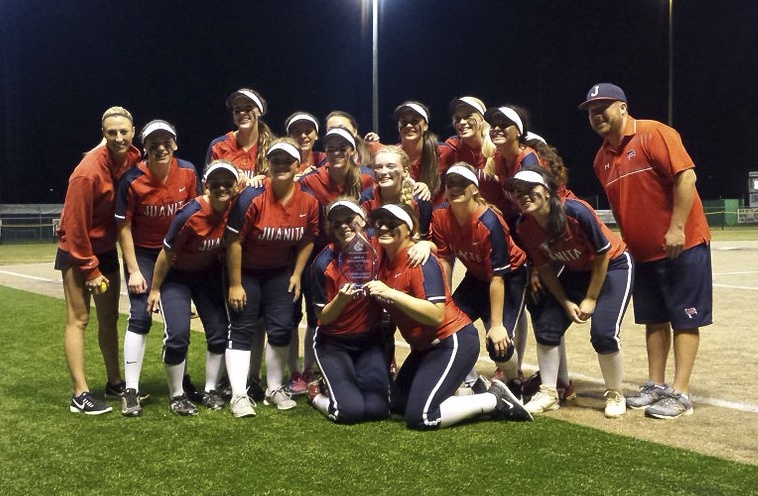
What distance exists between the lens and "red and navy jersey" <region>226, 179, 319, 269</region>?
4.86m

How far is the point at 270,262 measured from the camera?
5117 millimetres

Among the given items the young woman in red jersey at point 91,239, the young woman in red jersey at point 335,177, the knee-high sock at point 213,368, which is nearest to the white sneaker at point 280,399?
the knee-high sock at point 213,368

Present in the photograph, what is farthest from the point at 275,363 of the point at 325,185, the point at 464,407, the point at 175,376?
the point at 464,407

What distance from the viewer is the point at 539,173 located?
460 centimetres

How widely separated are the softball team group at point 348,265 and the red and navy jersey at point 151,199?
0.4 inches

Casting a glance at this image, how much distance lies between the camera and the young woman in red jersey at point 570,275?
15.2 ft

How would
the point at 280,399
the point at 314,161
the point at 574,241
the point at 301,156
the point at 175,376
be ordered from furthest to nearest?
1. the point at 314,161
2. the point at 301,156
3. the point at 280,399
4. the point at 175,376
5. the point at 574,241

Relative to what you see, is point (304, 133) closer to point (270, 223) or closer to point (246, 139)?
point (246, 139)

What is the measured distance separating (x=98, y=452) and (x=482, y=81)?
112 ft

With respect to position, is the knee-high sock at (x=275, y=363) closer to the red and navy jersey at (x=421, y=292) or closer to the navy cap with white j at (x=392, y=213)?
the red and navy jersey at (x=421, y=292)

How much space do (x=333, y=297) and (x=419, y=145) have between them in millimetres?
1354

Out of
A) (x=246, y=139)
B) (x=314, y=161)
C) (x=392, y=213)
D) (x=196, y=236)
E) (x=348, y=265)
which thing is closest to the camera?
(x=392, y=213)

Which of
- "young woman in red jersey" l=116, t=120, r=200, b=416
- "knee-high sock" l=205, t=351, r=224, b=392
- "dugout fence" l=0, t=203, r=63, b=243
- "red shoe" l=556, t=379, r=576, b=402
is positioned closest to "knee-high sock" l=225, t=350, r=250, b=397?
"knee-high sock" l=205, t=351, r=224, b=392

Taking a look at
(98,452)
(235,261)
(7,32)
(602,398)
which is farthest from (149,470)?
(7,32)
